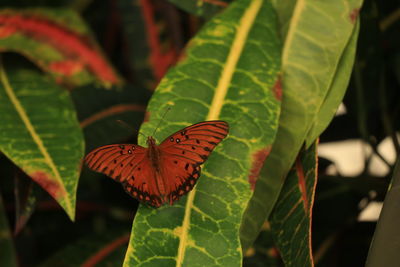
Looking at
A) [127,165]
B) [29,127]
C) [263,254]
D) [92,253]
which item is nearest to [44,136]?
Result: [29,127]

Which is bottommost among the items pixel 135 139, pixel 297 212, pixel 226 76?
pixel 135 139

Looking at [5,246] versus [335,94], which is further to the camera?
[5,246]

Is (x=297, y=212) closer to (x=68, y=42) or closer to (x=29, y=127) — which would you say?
(x=29, y=127)

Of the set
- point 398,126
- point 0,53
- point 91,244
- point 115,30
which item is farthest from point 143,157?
point 115,30

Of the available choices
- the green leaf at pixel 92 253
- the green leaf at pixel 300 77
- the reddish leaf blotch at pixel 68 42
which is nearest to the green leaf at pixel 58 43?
the reddish leaf blotch at pixel 68 42

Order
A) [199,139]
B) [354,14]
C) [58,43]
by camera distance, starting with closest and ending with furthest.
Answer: [199,139], [354,14], [58,43]

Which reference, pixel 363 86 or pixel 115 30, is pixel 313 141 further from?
pixel 115 30

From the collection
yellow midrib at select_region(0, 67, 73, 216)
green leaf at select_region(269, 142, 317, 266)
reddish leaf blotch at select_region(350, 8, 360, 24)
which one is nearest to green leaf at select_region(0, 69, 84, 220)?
yellow midrib at select_region(0, 67, 73, 216)
